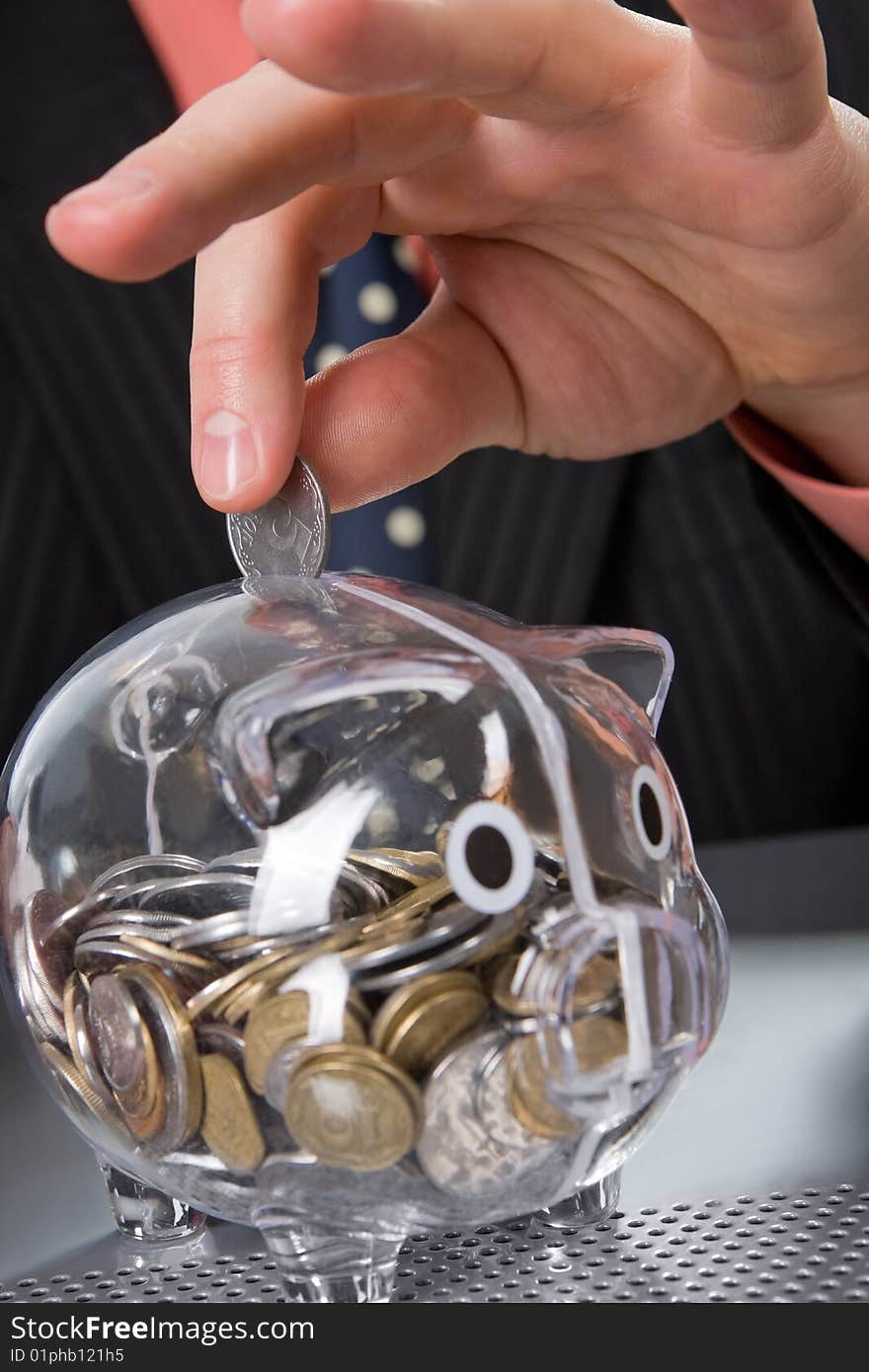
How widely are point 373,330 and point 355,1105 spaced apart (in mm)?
1190

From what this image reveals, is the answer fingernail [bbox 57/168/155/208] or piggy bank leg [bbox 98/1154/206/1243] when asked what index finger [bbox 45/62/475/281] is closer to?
fingernail [bbox 57/168/155/208]

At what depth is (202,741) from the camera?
537 millimetres

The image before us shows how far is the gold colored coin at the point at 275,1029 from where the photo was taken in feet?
1.56

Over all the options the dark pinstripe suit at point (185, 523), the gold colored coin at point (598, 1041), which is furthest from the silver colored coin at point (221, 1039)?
the dark pinstripe suit at point (185, 523)

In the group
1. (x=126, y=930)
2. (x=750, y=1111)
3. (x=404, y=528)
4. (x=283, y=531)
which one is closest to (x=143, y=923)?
(x=126, y=930)

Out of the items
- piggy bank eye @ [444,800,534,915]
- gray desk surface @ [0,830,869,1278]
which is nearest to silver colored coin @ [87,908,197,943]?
piggy bank eye @ [444,800,534,915]

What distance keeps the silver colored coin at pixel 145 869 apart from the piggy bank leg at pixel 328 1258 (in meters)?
0.13

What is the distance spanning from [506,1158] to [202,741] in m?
0.19

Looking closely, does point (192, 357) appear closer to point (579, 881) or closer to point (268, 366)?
point (268, 366)

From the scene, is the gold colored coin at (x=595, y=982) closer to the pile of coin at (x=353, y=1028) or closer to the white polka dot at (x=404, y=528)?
the pile of coin at (x=353, y=1028)

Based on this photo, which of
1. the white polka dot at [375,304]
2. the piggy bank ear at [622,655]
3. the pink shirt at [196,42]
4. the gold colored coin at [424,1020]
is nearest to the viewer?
the gold colored coin at [424,1020]

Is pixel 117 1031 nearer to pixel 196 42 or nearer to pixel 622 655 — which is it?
pixel 622 655

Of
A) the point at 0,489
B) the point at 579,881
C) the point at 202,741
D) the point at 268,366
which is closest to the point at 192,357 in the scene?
the point at 268,366

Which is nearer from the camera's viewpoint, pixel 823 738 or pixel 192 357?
pixel 192 357
